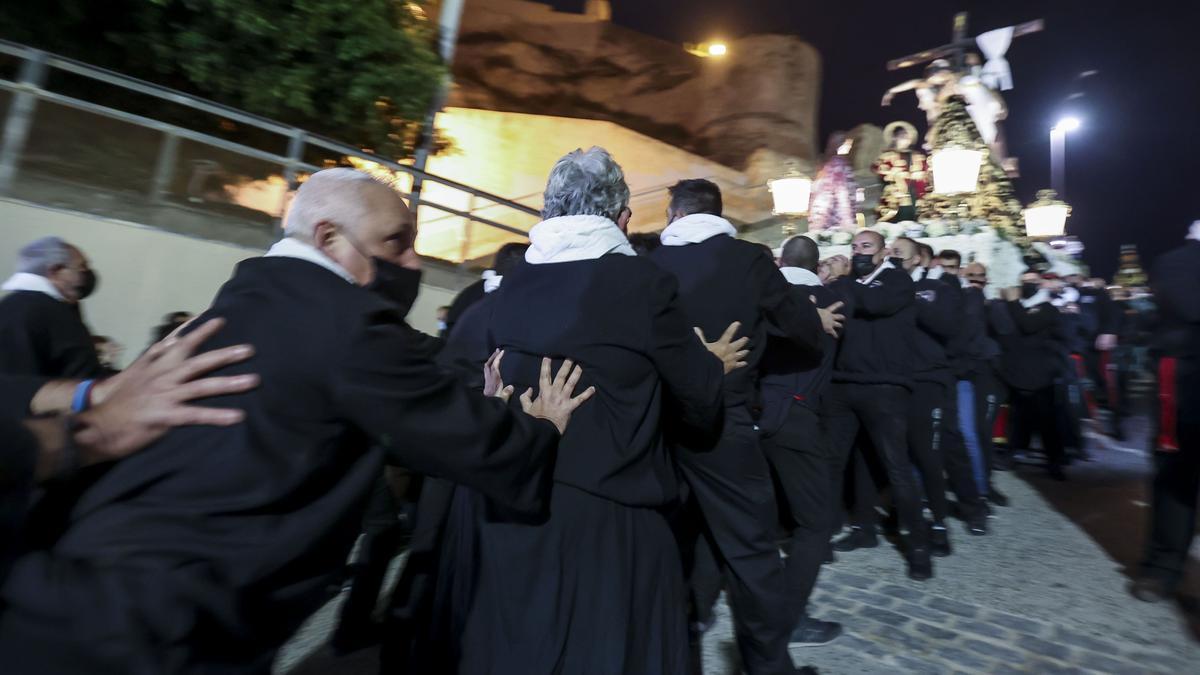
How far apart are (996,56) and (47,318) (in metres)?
15.9

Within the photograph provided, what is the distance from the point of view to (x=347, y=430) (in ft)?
4.65

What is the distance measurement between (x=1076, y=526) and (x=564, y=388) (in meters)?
5.65

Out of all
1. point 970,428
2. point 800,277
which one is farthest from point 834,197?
point 800,277

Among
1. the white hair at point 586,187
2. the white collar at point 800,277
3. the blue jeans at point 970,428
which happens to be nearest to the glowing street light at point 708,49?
the blue jeans at point 970,428

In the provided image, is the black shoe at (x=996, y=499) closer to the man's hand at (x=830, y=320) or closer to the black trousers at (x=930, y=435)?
the black trousers at (x=930, y=435)

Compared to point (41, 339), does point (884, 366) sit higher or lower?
higher

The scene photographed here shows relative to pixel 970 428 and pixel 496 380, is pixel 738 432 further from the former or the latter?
pixel 970 428

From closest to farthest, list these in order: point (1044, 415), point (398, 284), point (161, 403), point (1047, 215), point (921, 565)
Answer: point (161, 403)
point (398, 284)
point (921, 565)
point (1044, 415)
point (1047, 215)

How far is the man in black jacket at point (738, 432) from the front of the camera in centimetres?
274

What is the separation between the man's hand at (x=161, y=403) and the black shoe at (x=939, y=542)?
4.82 metres

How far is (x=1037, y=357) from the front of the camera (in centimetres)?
716

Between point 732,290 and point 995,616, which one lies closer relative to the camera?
point 732,290

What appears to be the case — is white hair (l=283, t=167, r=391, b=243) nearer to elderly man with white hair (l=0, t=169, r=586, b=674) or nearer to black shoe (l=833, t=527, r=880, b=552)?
elderly man with white hair (l=0, t=169, r=586, b=674)

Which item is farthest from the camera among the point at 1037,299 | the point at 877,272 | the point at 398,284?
the point at 1037,299
